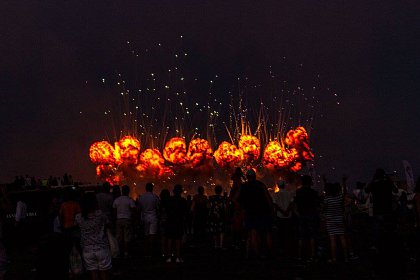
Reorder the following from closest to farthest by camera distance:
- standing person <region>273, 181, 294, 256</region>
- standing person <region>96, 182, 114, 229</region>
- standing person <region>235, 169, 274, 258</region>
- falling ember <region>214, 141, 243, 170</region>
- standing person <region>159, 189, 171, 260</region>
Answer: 1. standing person <region>235, 169, 274, 258</region>
2. standing person <region>159, 189, 171, 260</region>
3. standing person <region>96, 182, 114, 229</region>
4. standing person <region>273, 181, 294, 256</region>
5. falling ember <region>214, 141, 243, 170</region>

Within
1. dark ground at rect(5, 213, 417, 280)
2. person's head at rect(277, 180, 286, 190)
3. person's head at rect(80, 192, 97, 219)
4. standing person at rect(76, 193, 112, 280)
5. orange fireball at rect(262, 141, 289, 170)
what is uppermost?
orange fireball at rect(262, 141, 289, 170)

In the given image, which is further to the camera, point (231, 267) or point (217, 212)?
point (217, 212)

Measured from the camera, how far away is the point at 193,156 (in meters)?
87.6

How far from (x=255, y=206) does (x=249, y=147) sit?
6406 cm

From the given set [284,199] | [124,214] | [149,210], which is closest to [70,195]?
[124,214]

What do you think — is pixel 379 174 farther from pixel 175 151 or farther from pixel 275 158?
pixel 175 151

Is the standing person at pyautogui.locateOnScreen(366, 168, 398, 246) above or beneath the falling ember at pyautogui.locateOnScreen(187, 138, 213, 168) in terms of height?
beneath

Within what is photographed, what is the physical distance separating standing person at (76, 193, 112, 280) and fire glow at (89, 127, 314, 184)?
67.1m

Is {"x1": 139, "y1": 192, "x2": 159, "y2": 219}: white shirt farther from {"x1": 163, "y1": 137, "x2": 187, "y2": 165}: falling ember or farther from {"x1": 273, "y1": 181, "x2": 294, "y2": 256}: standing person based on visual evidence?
{"x1": 163, "y1": 137, "x2": 187, "y2": 165}: falling ember

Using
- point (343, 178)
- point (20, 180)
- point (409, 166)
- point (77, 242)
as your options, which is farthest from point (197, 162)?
point (77, 242)

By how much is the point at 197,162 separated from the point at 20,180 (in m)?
52.8

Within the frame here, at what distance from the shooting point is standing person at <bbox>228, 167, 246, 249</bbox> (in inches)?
729

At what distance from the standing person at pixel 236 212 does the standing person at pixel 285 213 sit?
1038 millimetres

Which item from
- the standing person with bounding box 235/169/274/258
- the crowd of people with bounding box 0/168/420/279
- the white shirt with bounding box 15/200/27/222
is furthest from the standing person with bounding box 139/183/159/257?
the white shirt with bounding box 15/200/27/222
